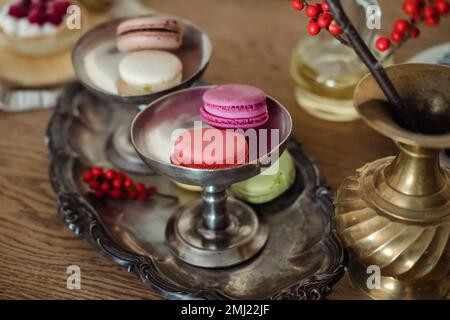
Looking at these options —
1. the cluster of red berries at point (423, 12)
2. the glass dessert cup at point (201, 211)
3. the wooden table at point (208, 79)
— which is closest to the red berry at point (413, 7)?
the cluster of red berries at point (423, 12)

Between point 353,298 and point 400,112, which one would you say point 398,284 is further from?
point 400,112

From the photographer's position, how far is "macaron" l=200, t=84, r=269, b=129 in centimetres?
58

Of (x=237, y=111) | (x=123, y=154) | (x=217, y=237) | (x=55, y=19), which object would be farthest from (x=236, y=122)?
(x=55, y=19)

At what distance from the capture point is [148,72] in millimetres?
692

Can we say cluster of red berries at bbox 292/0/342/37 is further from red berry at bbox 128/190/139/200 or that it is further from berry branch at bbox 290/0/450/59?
red berry at bbox 128/190/139/200

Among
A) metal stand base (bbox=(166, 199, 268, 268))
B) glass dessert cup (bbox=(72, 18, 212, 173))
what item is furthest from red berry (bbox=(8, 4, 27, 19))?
metal stand base (bbox=(166, 199, 268, 268))

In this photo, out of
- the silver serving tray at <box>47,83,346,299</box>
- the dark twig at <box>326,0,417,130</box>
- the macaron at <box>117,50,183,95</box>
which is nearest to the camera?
the dark twig at <box>326,0,417,130</box>

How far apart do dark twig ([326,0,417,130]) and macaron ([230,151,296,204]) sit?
19 cm

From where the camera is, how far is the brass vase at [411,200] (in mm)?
521

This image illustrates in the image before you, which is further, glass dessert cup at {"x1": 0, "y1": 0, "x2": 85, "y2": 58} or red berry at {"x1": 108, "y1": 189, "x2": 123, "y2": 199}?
glass dessert cup at {"x1": 0, "y1": 0, "x2": 85, "y2": 58}

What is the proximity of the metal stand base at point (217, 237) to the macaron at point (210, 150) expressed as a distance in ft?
0.36

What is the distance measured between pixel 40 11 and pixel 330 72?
40cm

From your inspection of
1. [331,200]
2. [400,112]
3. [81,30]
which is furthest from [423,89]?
[81,30]
